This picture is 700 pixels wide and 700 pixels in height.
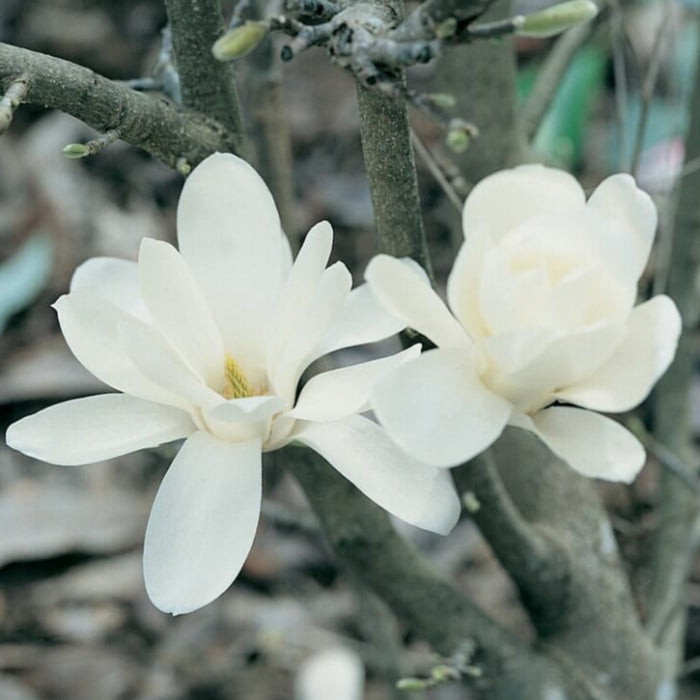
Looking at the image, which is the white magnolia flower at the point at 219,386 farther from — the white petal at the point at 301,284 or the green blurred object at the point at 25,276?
the green blurred object at the point at 25,276

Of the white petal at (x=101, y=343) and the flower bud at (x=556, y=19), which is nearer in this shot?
the flower bud at (x=556, y=19)

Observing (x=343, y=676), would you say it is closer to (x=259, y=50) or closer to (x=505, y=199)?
(x=259, y=50)

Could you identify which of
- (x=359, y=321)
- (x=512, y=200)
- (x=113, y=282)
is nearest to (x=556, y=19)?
(x=512, y=200)

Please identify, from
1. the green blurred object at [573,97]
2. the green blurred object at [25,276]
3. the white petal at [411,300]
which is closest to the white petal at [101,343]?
the white petal at [411,300]

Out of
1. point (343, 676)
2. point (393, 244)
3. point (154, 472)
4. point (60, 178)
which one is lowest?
point (154, 472)

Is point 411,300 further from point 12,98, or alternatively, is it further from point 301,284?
point 12,98

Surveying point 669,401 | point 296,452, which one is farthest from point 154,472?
point 296,452

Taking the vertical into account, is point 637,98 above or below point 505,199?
below
